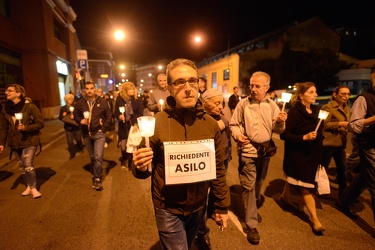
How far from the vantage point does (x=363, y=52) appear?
1470 inches

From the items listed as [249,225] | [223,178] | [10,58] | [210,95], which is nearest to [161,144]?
[223,178]

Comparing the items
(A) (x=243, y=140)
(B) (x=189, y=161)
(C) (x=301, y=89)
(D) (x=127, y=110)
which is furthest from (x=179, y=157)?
(D) (x=127, y=110)

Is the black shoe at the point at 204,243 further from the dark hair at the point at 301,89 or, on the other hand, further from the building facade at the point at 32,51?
the building facade at the point at 32,51

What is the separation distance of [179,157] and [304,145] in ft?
7.91

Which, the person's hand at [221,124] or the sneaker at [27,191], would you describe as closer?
the person's hand at [221,124]

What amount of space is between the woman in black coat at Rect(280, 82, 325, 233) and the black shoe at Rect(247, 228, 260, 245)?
90 centimetres

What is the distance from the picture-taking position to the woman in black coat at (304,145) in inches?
138

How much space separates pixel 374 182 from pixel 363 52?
43859mm

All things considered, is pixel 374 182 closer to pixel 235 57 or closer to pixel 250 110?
pixel 250 110

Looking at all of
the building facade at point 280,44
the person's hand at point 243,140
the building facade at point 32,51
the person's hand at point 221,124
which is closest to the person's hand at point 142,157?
the person's hand at point 243,140

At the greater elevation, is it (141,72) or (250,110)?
(141,72)

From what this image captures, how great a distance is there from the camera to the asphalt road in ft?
10.6

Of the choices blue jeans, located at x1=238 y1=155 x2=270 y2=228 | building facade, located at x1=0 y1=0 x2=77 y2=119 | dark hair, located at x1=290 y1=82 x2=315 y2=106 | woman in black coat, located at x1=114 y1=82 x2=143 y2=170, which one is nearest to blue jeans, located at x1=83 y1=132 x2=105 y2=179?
woman in black coat, located at x1=114 y1=82 x2=143 y2=170

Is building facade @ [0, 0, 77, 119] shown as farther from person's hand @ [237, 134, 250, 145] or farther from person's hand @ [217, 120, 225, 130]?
person's hand @ [237, 134, 250, 145]
